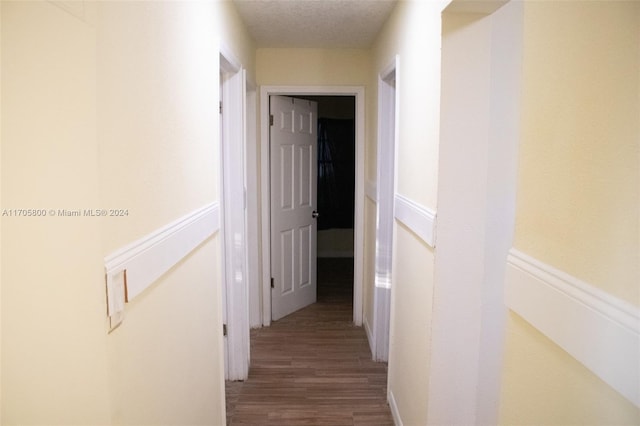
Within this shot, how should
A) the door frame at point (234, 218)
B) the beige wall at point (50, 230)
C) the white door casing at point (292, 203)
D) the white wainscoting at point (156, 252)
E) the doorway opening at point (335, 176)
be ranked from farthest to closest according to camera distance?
the doorway opening at point (335, 176) < the white door casing at point (292, 203) < the door frame at point (234, 218) < the white wainscoting at point (156, 252) < the beige wall at point (50, 230)

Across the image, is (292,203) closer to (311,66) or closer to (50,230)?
(311,66)

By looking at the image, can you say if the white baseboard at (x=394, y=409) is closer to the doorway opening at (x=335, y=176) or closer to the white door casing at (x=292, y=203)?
the white door casing at (x=292, y=203)

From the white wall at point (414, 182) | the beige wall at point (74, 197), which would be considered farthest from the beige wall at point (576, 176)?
the beige wall at point (74, 197)

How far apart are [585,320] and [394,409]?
1.93 metres

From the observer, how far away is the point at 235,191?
2914 mm

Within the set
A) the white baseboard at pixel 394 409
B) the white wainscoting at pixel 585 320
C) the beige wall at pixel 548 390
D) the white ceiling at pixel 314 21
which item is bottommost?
the white baseboard at pixel 394 409

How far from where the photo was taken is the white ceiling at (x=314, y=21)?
2604 mm

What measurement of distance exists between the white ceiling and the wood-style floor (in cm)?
232

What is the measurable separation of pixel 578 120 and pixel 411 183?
1.30 metres

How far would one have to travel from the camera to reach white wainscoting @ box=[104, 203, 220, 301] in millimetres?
1081

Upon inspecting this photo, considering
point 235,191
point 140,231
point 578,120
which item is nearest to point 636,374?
point 578,120

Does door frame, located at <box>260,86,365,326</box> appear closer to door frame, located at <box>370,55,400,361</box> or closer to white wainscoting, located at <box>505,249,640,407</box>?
door frame, located at <box>370,55,400,361</box>

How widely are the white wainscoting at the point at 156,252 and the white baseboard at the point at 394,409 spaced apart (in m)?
1.45

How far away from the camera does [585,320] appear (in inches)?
33.0
